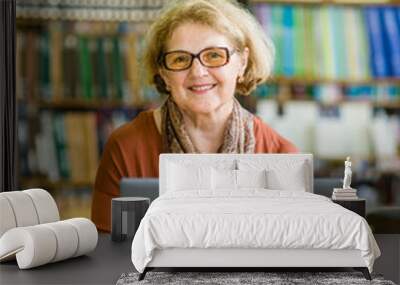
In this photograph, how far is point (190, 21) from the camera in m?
5.81

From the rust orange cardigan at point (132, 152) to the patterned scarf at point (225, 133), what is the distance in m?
0.06

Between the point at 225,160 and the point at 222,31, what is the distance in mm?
1053

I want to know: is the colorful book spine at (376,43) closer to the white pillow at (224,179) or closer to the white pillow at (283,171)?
the white pillow at (283,171)

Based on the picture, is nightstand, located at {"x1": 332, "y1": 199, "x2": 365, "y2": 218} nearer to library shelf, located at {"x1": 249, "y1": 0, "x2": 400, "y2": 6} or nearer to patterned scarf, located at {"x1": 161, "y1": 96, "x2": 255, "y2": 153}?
patterned scarf, located at {"x1": 161, "y1": 96, "x2": 255, "y2": 153}

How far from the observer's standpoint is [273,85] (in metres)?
5.95

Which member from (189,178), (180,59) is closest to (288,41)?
(180,59)

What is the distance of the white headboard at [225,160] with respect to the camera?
5.66 meters

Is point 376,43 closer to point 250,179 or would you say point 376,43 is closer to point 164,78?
point 250,179

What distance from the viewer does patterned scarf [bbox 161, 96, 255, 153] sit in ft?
19.2

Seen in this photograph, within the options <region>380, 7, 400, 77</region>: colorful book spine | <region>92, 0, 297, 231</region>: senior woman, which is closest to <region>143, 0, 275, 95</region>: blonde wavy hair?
<region>92, 0, 297, 231</region>: senior woman

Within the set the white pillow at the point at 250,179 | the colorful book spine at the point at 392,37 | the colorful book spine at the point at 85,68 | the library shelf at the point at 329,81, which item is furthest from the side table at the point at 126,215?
the colorful book spine at the point at 392,37

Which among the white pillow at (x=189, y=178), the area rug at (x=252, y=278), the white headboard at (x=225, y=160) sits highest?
the white headboard at (x=225, y=160)

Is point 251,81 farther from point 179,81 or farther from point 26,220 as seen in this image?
point 26,220

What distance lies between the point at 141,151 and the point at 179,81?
2.18ft
